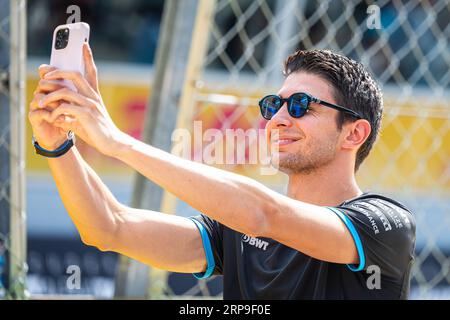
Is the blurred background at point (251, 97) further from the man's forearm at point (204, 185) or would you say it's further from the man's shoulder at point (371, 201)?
the man's forearm at point (204, 185)

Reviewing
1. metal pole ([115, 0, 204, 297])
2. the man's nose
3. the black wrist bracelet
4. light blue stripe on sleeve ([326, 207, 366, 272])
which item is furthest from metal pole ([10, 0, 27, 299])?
light blue stripe on sleeve ([326, 207, 366, 272])

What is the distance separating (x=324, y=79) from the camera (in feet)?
7.14

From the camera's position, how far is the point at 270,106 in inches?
86.0

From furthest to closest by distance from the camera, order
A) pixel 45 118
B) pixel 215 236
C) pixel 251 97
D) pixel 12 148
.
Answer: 1. pixel 251 97
2. pixel 12 148
3. pixel 215 236
4. pixel 45 118

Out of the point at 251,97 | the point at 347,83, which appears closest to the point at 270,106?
the point at 347,83

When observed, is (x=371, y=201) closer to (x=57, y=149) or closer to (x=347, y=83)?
(x=347, y=83)

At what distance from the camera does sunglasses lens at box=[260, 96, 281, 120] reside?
2164 mm

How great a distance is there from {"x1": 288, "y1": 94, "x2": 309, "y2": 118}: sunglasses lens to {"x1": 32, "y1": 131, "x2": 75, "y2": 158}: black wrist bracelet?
0.58m

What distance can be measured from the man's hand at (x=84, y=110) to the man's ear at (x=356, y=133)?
745mm

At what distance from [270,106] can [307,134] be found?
0.13 meters

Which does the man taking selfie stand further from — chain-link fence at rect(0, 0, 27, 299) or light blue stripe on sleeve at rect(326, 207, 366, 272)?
chain-link fence at rect(0, 0, 27, 299)

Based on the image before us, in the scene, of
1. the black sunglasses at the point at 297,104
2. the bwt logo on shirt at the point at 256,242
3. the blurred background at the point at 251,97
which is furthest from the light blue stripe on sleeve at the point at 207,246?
the blurred background at the point at 251,97

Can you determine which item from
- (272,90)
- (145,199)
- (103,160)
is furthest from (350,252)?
(103,160)
